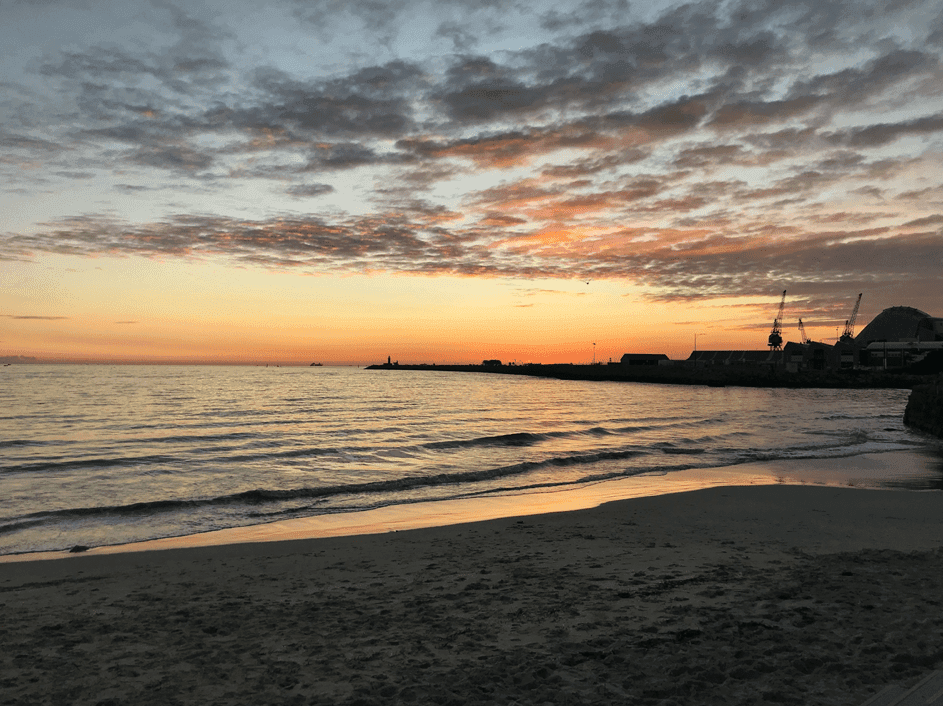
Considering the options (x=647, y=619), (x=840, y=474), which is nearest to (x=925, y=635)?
(x=647, y=619)

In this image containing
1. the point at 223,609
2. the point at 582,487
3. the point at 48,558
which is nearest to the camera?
the point at 223,609

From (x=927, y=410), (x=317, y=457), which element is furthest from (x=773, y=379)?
(x=317, y=457)

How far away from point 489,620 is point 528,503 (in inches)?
368

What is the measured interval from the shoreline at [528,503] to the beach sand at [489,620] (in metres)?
1.07

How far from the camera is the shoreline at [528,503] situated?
11781 mm

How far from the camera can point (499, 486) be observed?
18594mm

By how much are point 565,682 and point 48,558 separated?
32.7ft

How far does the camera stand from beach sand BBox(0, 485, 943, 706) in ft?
16.0

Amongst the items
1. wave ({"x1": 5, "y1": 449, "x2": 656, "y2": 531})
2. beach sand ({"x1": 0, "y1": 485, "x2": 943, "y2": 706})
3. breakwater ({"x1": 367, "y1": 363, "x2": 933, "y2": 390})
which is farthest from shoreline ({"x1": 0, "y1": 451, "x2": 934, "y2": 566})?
breakwater ({"x1": 367, "y1": 363, "x2": 933, "y2": 390})

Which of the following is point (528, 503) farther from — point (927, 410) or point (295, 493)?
point (927, 410)

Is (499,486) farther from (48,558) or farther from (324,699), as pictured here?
(324,699)

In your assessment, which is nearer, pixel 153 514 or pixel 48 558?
pixel 48 558

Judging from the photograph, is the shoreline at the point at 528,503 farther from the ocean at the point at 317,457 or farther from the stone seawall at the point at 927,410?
the stone seawall at the point at 927,410

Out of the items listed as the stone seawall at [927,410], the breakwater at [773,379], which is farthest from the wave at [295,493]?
the breakwater at [773,379]
